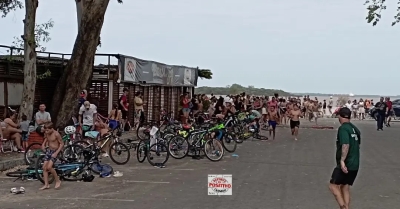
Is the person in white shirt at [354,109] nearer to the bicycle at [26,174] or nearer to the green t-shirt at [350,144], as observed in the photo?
the bicycle at [26,174]

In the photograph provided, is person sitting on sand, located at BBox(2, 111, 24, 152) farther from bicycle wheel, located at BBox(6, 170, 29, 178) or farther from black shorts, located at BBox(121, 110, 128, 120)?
black shorts, located at BBox(121, 110, 128, 120)

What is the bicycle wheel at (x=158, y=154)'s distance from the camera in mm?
15789

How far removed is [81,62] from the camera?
68.3 feet

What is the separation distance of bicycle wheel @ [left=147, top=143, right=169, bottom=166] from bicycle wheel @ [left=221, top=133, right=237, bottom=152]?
3063 millimetres

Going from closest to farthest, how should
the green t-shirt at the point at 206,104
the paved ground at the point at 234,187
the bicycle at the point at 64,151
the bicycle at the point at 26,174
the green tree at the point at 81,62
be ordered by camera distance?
the paved ground at the point at 234,187
the bicycle at the point at 26,174
the bicycle at the point at 64,151
the green tree at the point at 81,62
the green t-shirt at the point at 206,104

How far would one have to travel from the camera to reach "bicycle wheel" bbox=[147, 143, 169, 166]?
15.8 meters

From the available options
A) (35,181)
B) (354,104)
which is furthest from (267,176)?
(354,104)

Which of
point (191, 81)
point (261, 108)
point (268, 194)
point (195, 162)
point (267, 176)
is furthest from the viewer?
point (191, 81)

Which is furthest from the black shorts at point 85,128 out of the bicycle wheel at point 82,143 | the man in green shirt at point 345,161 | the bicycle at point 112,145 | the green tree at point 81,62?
the man in green shirt at point 345,161

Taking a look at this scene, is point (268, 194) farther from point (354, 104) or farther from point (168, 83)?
point (354, 104)

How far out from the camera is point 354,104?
161 ft

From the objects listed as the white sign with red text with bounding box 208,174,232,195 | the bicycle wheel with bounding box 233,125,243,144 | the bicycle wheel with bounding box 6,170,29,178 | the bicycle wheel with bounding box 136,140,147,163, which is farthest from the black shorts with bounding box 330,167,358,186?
the bicycle wheel with bounding box 233,125,243,144

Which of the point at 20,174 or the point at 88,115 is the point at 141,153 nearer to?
the point at 88,115

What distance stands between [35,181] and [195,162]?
4884mm
